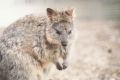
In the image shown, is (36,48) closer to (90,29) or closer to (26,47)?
(26,47)

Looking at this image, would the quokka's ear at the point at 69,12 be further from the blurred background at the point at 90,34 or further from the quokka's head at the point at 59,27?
the blurred background at the point at 90,34

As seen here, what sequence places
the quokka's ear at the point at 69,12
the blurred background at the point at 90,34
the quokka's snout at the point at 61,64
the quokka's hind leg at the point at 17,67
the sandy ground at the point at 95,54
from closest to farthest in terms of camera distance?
the quokka's hind leg at the point at 17,67, the quokka's ear at the point at 69,12, the quokka's snout at the point at 61,64, the sandy ground at the point at 95,54, the blurred background at the point at 90,34

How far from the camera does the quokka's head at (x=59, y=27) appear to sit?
8.97 meters

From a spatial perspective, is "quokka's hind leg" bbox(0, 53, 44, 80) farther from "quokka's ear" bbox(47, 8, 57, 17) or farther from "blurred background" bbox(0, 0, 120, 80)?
"blurred background" bbox(0, 0, 120, 80)

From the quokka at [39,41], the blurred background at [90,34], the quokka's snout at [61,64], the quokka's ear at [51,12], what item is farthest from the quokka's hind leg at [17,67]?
the blurred background at [90,34]

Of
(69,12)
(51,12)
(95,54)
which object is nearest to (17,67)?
(51,12)

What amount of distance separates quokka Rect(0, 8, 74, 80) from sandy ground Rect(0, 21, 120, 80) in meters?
0.66

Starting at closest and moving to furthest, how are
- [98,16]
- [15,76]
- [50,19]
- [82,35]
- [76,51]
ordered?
1. [15,76]
2. [50,19]
3. [76,51]
4. [82,35]
5. [98,16]

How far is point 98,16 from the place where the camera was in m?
20.8

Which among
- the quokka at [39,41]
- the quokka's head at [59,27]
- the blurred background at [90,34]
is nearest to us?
the quokka at [39,41]

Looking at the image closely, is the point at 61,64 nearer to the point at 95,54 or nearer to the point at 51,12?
the point at 51,12

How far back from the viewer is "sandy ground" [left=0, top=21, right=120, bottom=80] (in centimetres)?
1176

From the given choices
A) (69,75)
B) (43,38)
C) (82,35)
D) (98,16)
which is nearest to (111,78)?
(69,75)

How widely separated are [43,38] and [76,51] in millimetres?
5876
